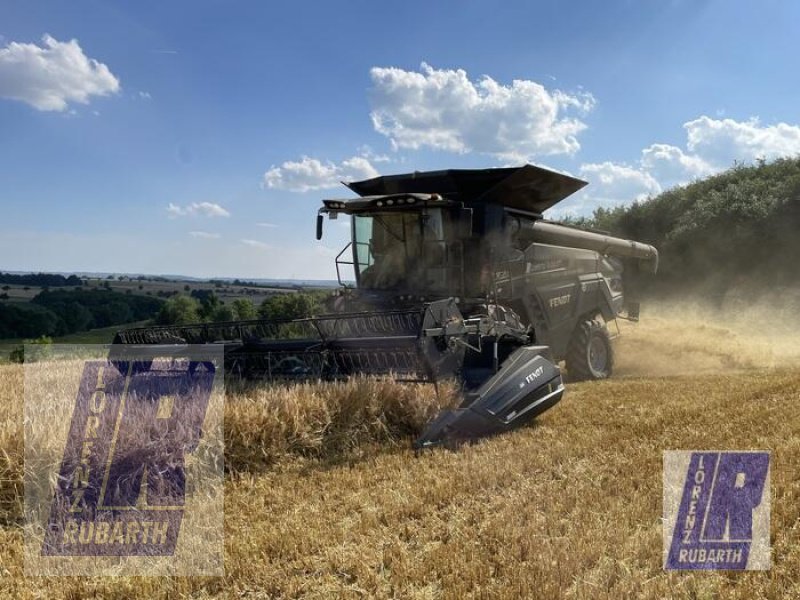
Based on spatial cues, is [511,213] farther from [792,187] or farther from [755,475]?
[792,187]

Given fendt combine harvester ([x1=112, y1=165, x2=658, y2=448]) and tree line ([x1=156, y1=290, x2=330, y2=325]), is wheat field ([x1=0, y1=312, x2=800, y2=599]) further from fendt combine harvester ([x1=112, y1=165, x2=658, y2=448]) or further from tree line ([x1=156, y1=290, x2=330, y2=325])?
tree line ([x1=156, y1=290, x2=330, y2=325])

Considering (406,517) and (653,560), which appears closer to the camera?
(653,560)

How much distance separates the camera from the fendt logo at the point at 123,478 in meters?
2.78

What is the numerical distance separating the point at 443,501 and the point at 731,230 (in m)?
20.1

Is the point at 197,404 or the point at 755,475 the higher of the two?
the point at 197,404

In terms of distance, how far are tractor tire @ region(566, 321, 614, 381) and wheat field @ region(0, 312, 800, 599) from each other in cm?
248

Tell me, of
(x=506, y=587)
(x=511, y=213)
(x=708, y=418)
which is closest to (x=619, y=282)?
(x=511, y=213)

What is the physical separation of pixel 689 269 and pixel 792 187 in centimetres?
396

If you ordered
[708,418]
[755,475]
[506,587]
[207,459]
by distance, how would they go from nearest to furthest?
1. [506,587]
2. [755,475]
3. [207,459]
4. [708,418]

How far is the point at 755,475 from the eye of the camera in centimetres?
325
